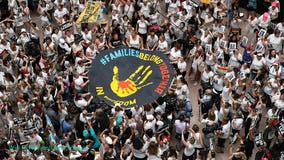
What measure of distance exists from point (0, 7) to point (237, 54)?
9943 mm

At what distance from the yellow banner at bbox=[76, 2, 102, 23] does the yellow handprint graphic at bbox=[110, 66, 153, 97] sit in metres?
2.22

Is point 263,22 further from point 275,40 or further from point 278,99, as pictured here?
point 278,99

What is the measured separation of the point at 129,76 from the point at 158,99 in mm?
1800

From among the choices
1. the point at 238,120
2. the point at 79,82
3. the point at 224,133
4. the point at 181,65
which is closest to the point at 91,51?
the point at 79,82

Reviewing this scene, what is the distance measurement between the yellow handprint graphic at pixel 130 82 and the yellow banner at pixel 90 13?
222cm

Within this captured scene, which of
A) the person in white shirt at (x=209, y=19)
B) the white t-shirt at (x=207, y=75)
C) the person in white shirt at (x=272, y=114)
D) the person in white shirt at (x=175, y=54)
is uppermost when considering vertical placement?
the person in white shirt at (x=209, y=19)

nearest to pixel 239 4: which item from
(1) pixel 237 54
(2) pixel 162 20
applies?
(2) pixel 162 20

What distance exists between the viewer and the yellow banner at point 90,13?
59.1ft

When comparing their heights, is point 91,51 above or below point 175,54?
above

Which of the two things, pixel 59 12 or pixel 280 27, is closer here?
pixel 280 27

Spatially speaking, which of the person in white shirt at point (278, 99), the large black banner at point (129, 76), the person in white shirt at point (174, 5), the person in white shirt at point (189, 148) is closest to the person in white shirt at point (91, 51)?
the large black banner at point (129, 76)

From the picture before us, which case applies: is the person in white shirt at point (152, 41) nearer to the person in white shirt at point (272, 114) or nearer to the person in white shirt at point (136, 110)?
the person in white shirt at point (136, 110)

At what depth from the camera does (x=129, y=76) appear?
1680cm

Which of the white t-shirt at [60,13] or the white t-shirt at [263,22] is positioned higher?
the white t-shirt at [60,13]
